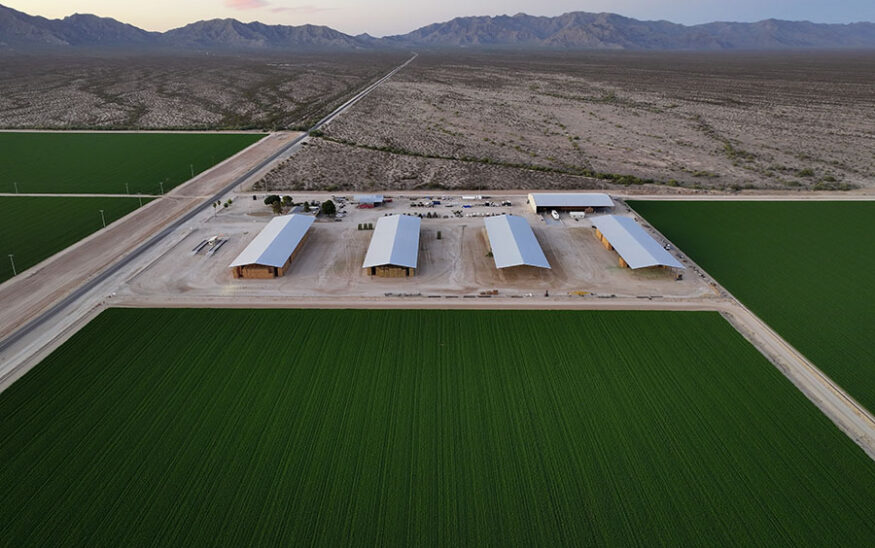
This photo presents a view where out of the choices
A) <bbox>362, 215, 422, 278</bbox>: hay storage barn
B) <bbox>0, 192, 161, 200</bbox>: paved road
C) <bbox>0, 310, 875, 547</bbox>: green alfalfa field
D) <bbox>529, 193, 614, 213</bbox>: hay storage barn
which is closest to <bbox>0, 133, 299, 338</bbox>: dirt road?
<bbox>0, 192, 161, 200</bbox>: paved road

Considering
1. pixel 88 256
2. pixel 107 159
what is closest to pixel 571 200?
pixel 88 256

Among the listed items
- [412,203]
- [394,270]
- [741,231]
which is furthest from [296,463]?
[741,231]

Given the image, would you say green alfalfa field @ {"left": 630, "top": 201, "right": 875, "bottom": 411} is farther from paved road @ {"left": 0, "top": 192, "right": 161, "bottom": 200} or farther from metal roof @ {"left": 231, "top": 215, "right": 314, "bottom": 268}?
paved road @ {"left": 0, "top": 192, "right": 161, "bottom": 200}

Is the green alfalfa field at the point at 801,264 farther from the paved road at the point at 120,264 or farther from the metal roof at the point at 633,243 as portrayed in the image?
the paved road at the point at 120,264

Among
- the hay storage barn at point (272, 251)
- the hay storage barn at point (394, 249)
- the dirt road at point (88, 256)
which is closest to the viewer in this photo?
the dirt road at point (88, 256)

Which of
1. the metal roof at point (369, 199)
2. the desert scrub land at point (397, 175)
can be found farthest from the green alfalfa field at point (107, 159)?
the metal roof at point (369, 199)

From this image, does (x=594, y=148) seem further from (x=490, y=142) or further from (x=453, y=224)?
(x=453, y=224)
